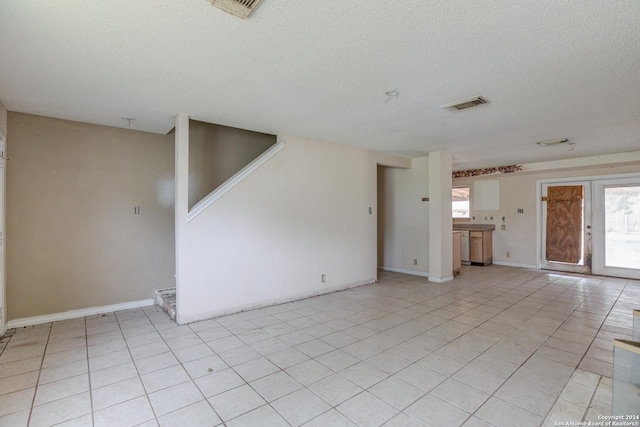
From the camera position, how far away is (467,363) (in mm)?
2607

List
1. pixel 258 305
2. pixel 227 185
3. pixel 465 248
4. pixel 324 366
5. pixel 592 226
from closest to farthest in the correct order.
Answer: pixel 324 366 → pixel 227 185 → pixel 258 305 → pixel 592 226 → pixel 465 248

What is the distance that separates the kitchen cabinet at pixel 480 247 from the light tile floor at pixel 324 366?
10.2 feet

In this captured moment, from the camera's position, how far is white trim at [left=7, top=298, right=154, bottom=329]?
347cm

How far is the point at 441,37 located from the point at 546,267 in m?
7.09

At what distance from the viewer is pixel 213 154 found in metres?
4.63

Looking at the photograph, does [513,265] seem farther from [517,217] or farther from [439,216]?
[439,216]

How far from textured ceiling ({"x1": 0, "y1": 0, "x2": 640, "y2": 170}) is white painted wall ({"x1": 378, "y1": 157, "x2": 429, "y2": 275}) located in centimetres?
239

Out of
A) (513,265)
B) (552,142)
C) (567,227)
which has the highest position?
(552,142)

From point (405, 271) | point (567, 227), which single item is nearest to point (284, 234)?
point (405, 271)

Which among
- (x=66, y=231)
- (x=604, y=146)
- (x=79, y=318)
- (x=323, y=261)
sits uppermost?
(x=604, y=146)

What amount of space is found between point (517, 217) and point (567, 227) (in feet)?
3.20

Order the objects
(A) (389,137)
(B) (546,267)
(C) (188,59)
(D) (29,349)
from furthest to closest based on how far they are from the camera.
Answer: (B) (546,267) < (A) (389,137) < (D) (29,349) < (C) (188,59)

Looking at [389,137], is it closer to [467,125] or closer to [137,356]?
[467,125]

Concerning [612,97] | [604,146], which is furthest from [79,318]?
[604,146]
